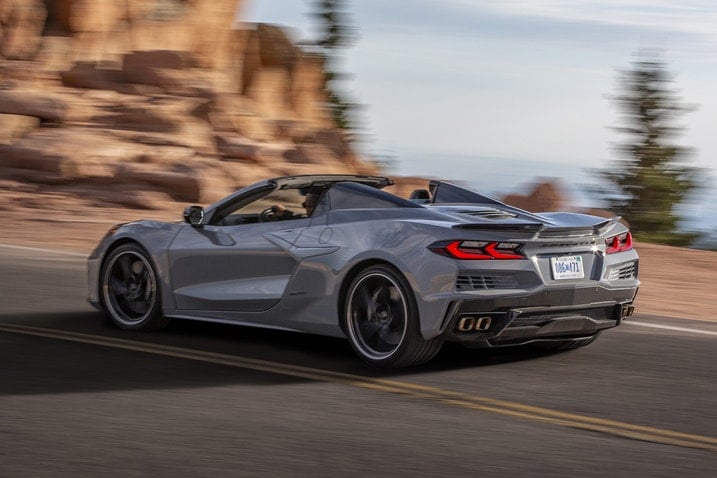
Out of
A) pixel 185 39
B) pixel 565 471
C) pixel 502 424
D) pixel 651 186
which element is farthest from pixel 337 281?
pixel 651 186

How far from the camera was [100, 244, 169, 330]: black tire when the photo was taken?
29.6 ft

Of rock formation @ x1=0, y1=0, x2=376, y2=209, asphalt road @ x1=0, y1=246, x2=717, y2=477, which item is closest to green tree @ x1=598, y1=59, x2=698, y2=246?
rock formation @ x1=0, y1=0, x2=376, y2=209

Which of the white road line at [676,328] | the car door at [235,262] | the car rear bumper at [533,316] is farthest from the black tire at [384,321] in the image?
the white road line at [676,328]

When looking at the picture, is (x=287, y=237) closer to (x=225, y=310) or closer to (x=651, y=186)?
(x=225, y=310)

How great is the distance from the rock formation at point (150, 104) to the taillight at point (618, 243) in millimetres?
17399

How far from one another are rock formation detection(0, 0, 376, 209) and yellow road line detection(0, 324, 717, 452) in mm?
15983

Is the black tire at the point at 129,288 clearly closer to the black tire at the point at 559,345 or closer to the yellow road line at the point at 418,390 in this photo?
the yellow road line at the point at 418,390

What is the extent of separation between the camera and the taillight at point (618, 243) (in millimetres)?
7949

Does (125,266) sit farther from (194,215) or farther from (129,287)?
(194,215)

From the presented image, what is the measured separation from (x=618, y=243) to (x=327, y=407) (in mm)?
2576

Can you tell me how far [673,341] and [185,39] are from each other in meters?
28.5

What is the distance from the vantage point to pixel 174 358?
7.99 meters

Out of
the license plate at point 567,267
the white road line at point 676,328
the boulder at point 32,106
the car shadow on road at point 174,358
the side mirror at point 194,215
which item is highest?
the boulder at point 32,106

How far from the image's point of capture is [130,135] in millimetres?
27781
